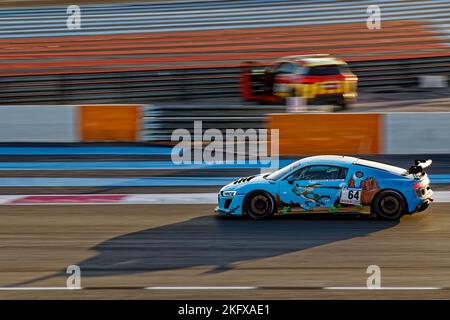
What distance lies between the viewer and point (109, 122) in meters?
18.8

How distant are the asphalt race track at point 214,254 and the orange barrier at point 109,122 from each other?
5804mm

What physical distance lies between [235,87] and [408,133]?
773cm

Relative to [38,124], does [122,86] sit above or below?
above

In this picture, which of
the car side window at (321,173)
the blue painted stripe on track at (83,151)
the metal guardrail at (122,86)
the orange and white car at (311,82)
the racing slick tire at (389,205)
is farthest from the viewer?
the metal guardrail at (122,86)

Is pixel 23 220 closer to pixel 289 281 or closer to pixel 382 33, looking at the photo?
pixel 289 281

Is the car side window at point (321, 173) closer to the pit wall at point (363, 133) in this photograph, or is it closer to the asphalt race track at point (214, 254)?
the asphalt race track at point (214, 254)

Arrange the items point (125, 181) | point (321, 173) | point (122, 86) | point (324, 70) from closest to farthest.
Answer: point (321, 173)
point (125, 181)
point (324, 70)
point (122, 86)

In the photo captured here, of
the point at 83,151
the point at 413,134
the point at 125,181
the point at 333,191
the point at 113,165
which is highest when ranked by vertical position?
the point at 413,134

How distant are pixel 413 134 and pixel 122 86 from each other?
9409 millimetres

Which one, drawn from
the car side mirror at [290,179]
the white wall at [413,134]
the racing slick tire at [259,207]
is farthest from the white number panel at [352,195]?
the white wall at [413,134]

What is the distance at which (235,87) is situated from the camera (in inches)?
950

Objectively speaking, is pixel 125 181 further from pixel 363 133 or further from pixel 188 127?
pixel 363 133

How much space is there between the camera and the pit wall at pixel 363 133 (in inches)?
682

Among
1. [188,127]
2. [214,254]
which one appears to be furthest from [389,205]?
[188,127]
